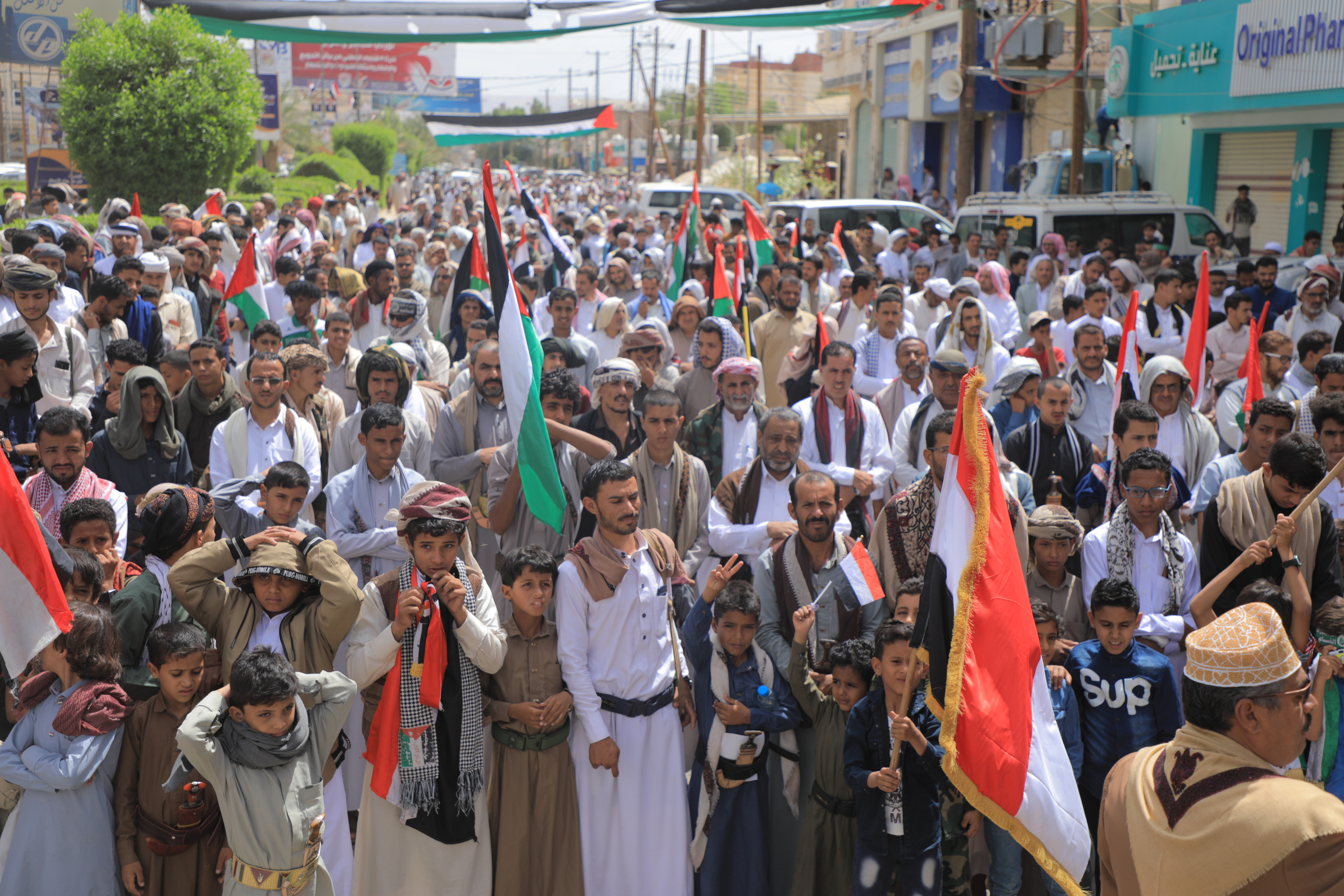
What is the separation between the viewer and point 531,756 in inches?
158

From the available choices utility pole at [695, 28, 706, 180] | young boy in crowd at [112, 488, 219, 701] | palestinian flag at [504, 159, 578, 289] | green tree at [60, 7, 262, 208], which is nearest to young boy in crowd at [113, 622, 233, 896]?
young boy in crowd at [112, 488, 219, 701]

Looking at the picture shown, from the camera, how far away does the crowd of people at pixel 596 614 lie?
358cm

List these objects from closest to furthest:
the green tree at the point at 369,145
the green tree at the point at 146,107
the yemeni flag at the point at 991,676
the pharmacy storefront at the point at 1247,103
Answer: the yemeni flag at the point at 991,676
the pharmacy storefront at the point at 1247,103
the green tree at the point at 146,107
the green tree at the point at 369,145

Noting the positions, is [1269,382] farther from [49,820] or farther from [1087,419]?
[49,820]

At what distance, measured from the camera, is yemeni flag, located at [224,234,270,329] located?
364 inches

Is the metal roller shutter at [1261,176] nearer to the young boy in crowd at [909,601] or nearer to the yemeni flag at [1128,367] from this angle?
the yemeni flag at [1128,367]

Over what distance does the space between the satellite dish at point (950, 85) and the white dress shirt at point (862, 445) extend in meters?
17.0

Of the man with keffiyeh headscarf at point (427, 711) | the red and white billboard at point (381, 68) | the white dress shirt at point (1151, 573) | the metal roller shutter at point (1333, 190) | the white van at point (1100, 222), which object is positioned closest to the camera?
the man with keffiyeh headscarf at point (427, 711)

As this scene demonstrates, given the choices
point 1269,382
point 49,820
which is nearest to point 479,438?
point 49,820

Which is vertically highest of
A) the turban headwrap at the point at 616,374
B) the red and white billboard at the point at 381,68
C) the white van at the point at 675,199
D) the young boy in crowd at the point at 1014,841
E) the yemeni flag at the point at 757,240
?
the red and white billboard at the point at 381,68

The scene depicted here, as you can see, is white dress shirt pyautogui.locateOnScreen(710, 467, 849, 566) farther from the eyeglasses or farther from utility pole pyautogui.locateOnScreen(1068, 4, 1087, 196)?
utility pole pyautogui.locateOnScreen(1068, 4, 1087, 196)

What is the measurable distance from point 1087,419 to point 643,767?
3.93 m

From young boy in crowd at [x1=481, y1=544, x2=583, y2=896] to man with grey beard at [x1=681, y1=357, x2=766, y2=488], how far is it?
6.51ft

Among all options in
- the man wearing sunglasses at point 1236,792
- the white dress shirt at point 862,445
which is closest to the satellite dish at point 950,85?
the white dress shirt at point 862,445
